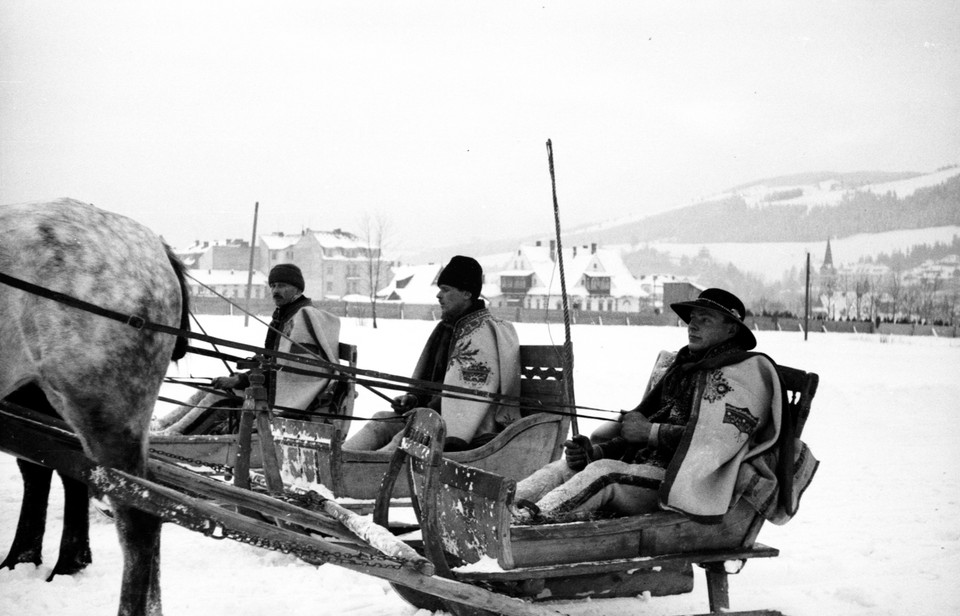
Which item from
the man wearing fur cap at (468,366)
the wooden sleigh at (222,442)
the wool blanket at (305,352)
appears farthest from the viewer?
the wool blanket at (305,352)

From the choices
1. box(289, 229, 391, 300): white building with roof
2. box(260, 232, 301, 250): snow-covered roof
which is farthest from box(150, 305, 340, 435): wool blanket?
box(260, 232, 301, 250): snow-covered roof

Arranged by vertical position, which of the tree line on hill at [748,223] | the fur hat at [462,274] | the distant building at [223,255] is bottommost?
the fur hat at [462,274]

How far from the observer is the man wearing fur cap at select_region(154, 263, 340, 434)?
23.4 feet

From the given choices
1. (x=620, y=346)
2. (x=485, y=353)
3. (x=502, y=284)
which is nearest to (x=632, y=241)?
(x=502, y=284)

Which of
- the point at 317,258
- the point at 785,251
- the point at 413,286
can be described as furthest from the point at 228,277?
the point at 785,251

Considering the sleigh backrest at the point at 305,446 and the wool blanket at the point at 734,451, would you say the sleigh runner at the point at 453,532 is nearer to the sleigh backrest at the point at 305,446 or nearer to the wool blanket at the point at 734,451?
the wool blanket at the point at 734,451

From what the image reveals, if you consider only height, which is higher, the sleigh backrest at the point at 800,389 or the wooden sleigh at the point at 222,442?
the sleigh backrest at the point at 800,389

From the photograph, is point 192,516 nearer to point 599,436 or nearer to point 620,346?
point 599,436

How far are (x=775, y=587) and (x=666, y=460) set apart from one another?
3.73 ft

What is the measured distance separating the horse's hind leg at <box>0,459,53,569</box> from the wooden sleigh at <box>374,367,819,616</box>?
2340 mm

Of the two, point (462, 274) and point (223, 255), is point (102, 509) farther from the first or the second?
point (223, 255)

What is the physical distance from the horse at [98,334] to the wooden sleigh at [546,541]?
1.10 meters

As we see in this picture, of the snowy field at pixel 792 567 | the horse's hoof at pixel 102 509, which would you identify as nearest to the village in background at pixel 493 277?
the snowy field at pixel 792 567

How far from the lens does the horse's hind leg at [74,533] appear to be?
527 cm
